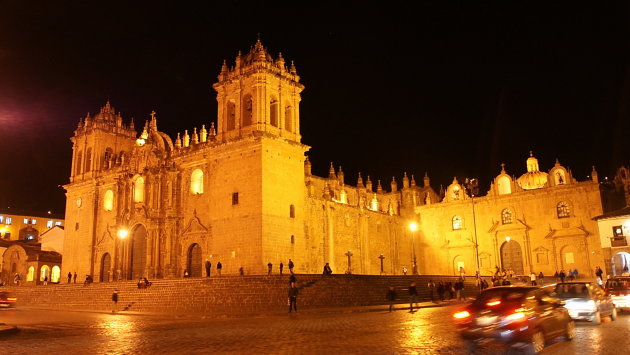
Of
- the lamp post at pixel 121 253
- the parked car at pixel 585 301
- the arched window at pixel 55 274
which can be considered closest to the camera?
the parked car at pixel 585 301

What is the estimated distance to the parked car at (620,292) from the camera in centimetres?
1803

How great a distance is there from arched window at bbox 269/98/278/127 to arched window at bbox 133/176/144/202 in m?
13.3

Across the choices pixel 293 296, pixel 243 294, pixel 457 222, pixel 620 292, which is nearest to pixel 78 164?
pixel 243 294

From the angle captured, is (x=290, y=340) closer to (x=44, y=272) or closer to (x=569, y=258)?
(x=569, y=258)

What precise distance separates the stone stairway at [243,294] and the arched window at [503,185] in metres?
22.6

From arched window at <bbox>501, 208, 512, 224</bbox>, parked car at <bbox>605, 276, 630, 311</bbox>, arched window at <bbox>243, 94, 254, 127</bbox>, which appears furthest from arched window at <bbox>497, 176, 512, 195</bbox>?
parked car at <bbox>605, 276, 630, 311</bbox>

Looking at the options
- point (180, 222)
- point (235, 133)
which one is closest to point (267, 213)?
point (235, 133)

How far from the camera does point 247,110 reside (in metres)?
37.7

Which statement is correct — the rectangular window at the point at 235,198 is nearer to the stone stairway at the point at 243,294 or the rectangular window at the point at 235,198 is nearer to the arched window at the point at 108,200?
the stone stairway at the point at 243,294

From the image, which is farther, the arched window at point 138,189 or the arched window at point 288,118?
the arched window at point 138,189

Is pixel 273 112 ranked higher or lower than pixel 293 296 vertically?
→ higher

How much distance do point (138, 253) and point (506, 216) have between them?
34.1 meters

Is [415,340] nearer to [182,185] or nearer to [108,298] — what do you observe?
[108,298]

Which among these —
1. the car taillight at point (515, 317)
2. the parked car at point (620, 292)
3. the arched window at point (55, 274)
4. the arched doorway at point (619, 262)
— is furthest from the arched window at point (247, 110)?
the arched window at point (55, 274)
